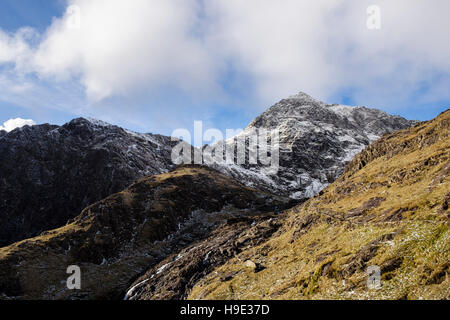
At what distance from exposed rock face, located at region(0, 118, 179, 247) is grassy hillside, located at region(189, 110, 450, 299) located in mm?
126851

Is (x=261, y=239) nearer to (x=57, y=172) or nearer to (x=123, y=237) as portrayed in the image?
(x=123, y=237)

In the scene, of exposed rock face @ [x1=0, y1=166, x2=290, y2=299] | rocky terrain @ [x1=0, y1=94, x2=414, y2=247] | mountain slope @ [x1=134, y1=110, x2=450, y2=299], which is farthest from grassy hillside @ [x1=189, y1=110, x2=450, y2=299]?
rocky terrain @ [x1=0, y1=94, x2=414, y2=247]

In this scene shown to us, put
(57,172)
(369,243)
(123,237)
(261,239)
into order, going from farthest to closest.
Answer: (57,172) < (123,237) < (261,239) < (369,243)

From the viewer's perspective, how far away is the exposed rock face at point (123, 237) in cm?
5869

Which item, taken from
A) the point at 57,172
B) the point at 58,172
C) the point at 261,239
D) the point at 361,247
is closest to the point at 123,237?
the point at 261,239

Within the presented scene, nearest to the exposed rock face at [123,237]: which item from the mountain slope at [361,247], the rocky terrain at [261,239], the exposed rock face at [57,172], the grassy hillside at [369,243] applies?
the rocky terrain at [261,239]

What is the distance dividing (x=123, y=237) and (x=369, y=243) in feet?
232

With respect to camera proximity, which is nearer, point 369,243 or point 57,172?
point 369,243

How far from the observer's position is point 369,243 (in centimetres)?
2778

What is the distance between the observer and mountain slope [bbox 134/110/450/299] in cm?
2220

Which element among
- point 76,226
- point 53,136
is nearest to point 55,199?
point 53,136

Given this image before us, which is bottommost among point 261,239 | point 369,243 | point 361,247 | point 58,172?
point 261,239

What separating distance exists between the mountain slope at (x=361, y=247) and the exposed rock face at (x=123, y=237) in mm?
15954

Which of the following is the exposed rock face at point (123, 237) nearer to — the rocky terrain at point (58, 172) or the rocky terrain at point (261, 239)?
the rocky terrain at point (261, 239)
